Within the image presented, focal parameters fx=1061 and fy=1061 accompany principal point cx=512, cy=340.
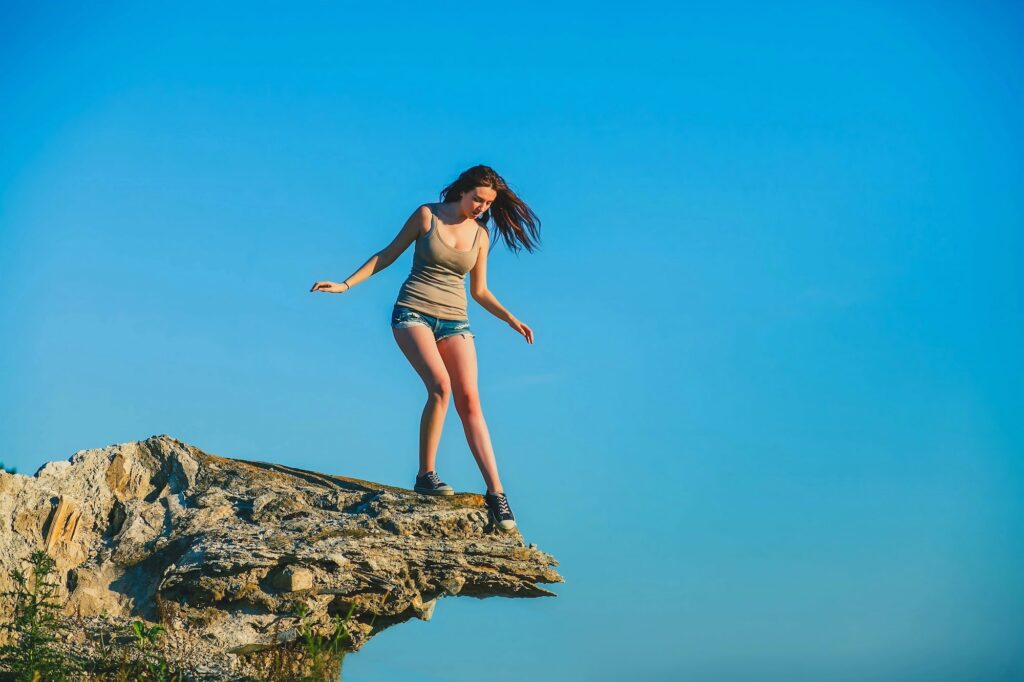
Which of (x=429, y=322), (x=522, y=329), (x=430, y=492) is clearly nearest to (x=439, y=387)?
(x=429, y=322)

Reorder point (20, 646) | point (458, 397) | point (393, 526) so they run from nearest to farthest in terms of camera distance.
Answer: point (20, 646) < point (393, 526) < point (458, 397)

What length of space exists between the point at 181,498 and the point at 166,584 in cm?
104

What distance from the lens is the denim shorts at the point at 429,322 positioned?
9.41 m

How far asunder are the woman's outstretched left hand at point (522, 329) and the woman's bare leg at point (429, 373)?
97 centimetres

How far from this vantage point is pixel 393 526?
885 centimetres

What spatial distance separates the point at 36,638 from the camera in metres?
7.10

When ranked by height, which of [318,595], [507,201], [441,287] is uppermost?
[507,201]

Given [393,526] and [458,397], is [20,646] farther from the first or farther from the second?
[458,397]

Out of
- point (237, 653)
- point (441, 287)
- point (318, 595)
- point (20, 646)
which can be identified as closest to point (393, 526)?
point (318, 595)

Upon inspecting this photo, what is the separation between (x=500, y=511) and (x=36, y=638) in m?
3.79

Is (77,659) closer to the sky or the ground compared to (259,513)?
closer to the ground

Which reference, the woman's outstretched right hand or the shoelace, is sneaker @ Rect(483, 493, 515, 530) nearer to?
the shoelace

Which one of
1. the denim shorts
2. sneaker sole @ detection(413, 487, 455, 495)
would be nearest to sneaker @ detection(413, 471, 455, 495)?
sneaker sole @ detection(413, 487, 455, 495)

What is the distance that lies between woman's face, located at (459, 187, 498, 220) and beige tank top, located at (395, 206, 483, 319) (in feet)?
0.96
